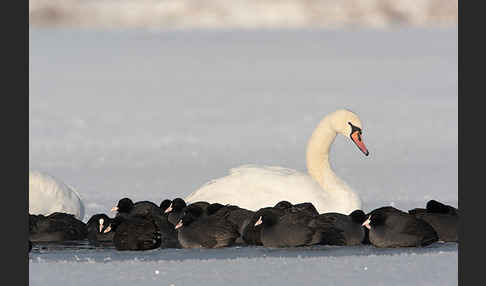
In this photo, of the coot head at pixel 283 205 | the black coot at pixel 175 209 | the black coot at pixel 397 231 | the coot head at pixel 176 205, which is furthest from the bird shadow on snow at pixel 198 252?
the coot head at pixel 176 205

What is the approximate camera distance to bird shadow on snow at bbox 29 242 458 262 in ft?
57.0

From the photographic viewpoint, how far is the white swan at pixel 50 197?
1980 cm

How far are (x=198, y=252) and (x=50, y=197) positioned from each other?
2722 millimetres

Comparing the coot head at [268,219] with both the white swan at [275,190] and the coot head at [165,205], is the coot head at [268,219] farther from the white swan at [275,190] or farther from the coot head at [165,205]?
the coot head at [165,205]

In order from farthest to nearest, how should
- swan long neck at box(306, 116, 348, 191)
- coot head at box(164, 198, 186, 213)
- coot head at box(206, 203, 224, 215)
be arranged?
swan long neck at box(306, 116, 348, 191), coot head at box(164, 198, 186, 213), coot head at box(206, 203, 224, 215)

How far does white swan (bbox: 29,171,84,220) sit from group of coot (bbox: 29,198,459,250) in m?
0.71

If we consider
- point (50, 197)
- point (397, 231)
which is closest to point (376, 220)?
point (397, 231)

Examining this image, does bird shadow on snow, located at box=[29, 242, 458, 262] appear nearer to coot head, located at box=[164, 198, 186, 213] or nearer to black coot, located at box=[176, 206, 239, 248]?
black coot, located at box=[176, 206, 239, 248]

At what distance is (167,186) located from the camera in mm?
20344

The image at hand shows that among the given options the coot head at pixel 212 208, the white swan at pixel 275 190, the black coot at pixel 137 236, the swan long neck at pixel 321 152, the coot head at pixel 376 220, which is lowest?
the black coot at pixel 137 236

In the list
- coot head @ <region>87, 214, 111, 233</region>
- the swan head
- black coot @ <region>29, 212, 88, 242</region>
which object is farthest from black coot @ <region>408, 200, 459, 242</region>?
black coot @ <region>29, 212, 88, 242</region>

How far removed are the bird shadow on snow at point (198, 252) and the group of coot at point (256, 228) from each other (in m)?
0.10

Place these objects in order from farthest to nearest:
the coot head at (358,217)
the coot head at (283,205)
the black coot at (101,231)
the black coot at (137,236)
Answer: the coot head at (283,205) < the black coot at (101,231) < the coot head at (358,217) < the black coot at (137,236)

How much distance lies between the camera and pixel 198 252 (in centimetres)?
1783
